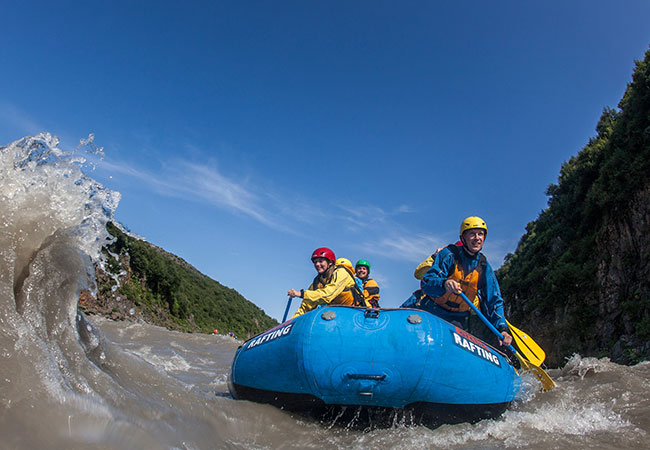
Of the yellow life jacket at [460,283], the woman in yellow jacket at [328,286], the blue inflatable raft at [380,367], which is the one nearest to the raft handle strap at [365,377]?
the blue inflatable raft at [380,367]

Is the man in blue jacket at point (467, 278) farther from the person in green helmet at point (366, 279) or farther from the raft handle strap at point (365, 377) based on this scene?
the person in green helmet at point (366, 279)

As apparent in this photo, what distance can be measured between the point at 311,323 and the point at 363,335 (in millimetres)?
442

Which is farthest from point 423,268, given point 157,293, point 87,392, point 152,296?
point 157,293

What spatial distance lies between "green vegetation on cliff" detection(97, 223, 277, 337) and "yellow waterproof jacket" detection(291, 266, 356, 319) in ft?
51.3

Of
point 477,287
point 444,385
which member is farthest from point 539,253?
point 444,385

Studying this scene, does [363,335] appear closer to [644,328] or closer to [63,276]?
[63,276]

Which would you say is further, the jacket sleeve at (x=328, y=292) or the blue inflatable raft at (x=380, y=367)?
the jacket sleeve at (x=328, y=292)

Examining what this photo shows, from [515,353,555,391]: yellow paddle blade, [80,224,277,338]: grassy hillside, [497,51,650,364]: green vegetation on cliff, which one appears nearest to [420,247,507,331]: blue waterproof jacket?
[515,353,555,391]: yellow paddle blade

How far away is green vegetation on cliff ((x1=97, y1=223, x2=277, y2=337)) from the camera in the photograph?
2416 cm

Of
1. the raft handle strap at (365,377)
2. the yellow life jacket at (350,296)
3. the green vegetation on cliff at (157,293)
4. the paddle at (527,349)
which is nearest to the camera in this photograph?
the raft handle strap at (365,377)

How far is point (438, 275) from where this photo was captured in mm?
4984

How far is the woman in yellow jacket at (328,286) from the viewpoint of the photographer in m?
5.00

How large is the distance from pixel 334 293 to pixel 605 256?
9.89 meters

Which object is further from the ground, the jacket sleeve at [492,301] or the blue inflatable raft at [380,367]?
the jacket sleeve at [492,301]
